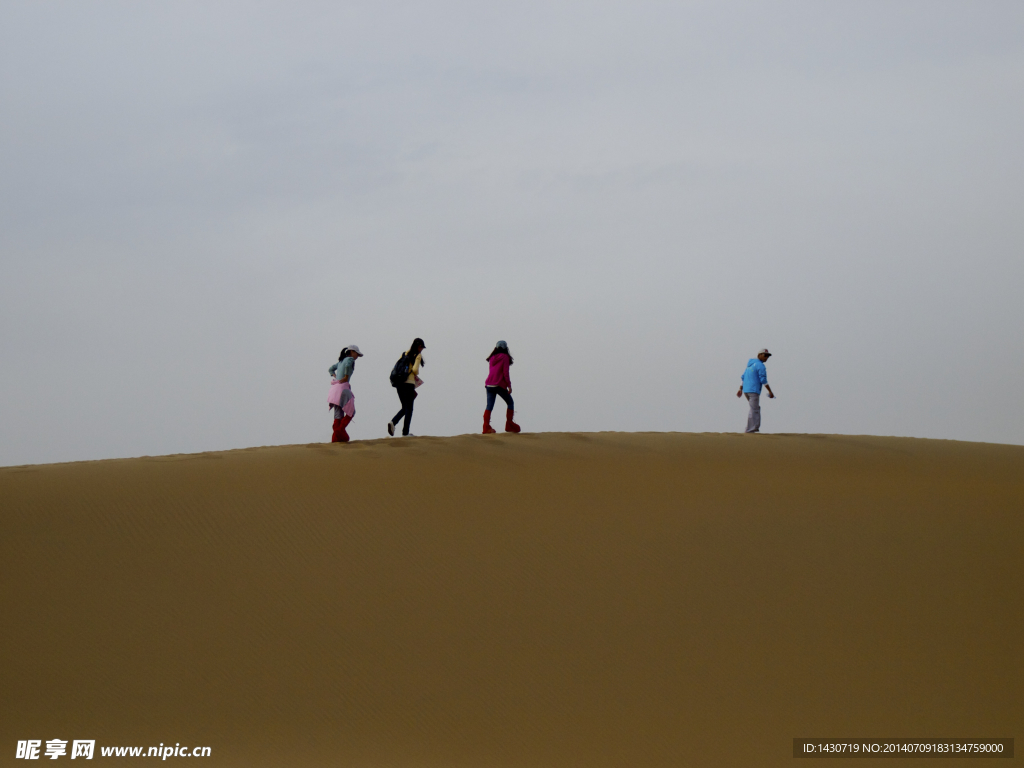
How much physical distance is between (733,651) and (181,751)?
15.9 ft

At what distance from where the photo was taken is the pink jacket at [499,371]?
1382 centimetres

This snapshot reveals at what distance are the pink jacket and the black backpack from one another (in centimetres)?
138

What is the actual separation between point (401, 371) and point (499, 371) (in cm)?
158

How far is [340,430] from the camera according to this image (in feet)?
47.1

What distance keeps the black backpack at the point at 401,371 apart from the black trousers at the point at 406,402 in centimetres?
11

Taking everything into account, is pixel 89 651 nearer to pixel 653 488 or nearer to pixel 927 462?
pixel 653 488

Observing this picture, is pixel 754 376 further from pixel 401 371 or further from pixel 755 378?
pixel 401 371

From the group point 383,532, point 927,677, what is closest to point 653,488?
point 383,532

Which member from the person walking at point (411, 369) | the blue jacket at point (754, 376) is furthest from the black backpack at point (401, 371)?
the blue jacket at point (754, 376)

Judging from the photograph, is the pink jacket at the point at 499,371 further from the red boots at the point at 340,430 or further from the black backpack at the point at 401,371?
the red boots at the point at 340,430

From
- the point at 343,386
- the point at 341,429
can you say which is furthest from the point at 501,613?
the point at 341,429

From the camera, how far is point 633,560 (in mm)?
9438

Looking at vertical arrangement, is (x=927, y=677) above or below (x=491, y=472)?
below

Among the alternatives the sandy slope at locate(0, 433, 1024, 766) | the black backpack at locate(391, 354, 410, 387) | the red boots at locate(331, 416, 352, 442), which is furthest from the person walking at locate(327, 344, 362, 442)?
the sandy slope at locate(0, 433, 1024, 766)
